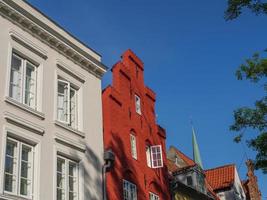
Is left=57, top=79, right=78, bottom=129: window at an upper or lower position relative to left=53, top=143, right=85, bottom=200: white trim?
upper

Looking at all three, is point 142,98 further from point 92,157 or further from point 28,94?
point 28,94

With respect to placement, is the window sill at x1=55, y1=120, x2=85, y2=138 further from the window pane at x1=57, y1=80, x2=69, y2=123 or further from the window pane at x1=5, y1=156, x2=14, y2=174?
the window pane at x1=5, y1=156, x2=14, y2=174

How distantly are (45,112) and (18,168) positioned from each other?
2750 millimetres

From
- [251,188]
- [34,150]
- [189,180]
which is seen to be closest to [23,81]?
[34,150]

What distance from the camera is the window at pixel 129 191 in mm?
20375

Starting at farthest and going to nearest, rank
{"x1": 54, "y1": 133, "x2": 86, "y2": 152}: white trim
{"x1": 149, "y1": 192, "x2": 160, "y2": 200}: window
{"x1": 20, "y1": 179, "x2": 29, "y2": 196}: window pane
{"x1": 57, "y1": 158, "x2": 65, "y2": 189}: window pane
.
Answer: {"x1": 149, "y1": 192, "x2": 160, "y2": 200}: window
{"x1": 54, "y1": 133, "x2": 86, "y2": 152}: white trim
{"x1": 57, "y1": 158, "x2": 65, "y2": 189}: window pane
{"x1": 20, "y1": 179, "x2": 29, "y2": 196}: window pane

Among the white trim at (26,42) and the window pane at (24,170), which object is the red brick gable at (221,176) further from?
the window pane at (24,170)

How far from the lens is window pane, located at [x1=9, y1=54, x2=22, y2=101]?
15.6m

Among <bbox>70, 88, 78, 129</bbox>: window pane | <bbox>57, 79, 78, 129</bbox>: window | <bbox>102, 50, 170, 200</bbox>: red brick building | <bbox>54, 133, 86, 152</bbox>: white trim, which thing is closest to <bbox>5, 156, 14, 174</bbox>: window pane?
<bbox>54, 133, 86, 152</bbox>: white trim

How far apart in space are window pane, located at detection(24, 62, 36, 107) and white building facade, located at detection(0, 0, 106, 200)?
35 mm

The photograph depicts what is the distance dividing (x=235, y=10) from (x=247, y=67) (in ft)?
8.05

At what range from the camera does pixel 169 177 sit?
83.5 feet

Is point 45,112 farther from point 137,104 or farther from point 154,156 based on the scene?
point 154,156

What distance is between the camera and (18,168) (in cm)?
1434
